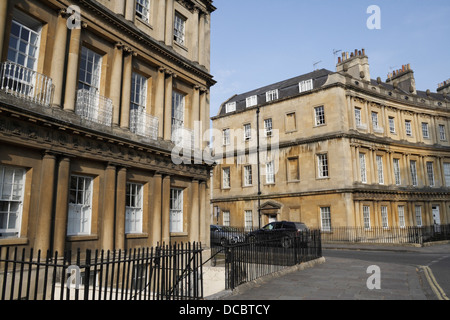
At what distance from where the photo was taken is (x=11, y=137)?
8.70 metres

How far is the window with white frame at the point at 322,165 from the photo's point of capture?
2873 centimetres

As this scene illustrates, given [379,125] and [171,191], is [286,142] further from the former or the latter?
[171,191]

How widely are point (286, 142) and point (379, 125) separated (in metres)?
8.81

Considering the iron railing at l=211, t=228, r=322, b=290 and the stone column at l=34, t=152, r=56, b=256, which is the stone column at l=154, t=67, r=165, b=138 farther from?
the iron railing at l=211, t=228, r=322, b=290

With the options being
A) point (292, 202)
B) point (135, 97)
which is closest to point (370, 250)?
point (292, 202)

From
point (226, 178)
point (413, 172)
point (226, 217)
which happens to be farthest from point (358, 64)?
point (226, 217)

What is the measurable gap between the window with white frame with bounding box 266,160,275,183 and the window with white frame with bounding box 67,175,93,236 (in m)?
23.1

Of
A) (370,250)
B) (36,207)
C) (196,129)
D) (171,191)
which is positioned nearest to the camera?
(36,207)

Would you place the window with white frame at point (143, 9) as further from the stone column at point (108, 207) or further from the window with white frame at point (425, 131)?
the window with white frame at point (425, 131)

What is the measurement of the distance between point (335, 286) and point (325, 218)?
1991 centimetres

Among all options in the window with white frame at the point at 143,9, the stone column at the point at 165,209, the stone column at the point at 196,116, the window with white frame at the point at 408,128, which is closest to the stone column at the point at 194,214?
the stone column at the point at 165,209

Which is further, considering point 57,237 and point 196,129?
point 196,129

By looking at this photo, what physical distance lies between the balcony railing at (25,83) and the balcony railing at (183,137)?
609 cm

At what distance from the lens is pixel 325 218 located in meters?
28.2
